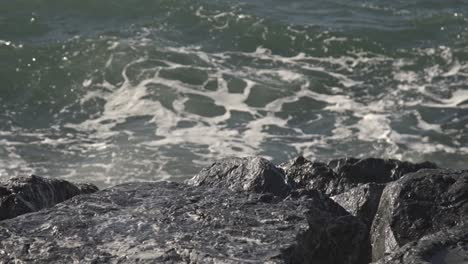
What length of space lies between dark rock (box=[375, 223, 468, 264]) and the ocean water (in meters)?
5.39

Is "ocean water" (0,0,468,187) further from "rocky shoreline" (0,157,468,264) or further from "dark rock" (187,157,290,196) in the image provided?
"rocky shoreline" (0,157,468,264)

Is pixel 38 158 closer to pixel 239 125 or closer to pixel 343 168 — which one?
pixel 239 125

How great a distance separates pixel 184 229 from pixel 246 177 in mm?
779

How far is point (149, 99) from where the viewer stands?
38.4 feet

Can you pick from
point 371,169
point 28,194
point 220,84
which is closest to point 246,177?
point 28,194

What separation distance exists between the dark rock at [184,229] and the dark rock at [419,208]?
15 centimetres

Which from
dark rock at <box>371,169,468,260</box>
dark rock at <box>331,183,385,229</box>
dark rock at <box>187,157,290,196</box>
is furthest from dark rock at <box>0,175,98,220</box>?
dark rock at <box>371,169,468,260</box>

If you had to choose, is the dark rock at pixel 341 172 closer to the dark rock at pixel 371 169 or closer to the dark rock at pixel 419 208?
the dark rock at pixel 371 169

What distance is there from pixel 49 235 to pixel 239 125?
7.04 metres

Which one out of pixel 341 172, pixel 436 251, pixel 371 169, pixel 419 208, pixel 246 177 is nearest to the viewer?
pixel 436 251

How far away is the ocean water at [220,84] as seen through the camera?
974cm

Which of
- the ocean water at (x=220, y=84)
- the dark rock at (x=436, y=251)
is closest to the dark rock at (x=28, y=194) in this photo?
the dark rock at (x=436, y=251)

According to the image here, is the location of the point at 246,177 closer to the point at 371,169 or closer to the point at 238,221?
the point at 238,221

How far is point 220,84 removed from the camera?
479 inches
